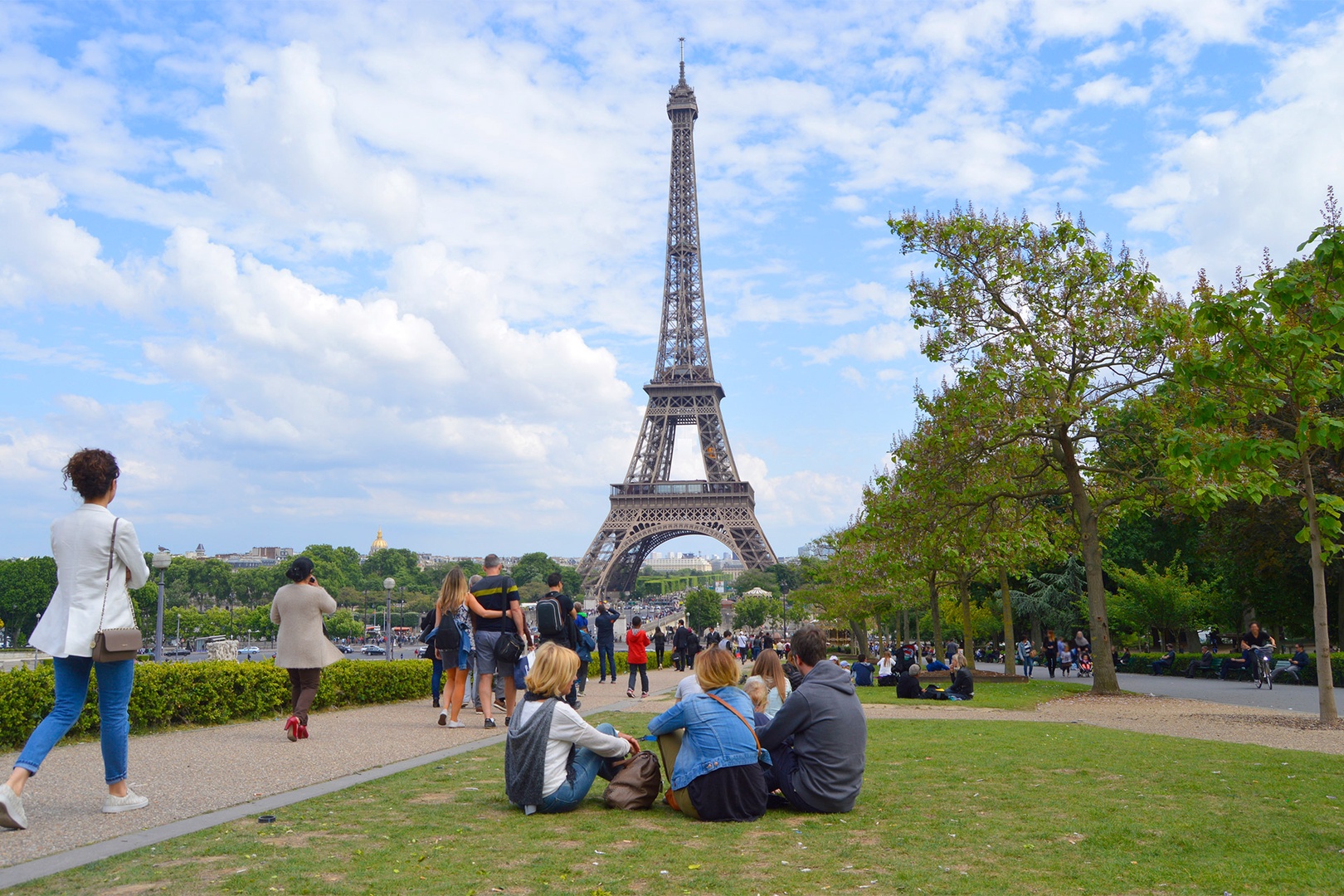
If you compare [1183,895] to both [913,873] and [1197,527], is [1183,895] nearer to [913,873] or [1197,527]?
[913,873]

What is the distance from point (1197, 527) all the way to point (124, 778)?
120ft

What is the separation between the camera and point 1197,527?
36.0 metres

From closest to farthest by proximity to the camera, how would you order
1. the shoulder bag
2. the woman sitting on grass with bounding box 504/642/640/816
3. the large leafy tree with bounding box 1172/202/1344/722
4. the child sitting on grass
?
the shoulder bag < the woman sitting on grass with bounding box 504/642/640/816 < the child sitting on grass < the large leafy tree with bounding box 1172/202/1344/722

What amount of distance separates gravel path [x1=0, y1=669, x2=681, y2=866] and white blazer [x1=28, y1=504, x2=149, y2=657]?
1072 millimetres

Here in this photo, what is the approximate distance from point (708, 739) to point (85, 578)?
393 centimetres

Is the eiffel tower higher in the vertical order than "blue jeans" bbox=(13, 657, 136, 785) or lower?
higher

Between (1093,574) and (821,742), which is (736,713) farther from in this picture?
(1093,574)

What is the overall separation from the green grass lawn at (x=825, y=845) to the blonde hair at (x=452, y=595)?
3997 mm

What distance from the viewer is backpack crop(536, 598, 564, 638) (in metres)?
12.5

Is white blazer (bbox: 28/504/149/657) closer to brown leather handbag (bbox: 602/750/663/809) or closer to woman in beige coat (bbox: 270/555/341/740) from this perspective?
brown leather handbag (bbox: 602/750/663/809)

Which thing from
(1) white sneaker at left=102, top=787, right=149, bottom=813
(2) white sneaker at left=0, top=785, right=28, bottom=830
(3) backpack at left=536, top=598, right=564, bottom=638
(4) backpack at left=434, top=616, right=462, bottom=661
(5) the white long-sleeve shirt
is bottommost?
(1) white sneaker at left=102, top=787, right=149, bottom=813

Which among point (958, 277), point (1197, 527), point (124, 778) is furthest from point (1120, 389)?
point (1197, 527)

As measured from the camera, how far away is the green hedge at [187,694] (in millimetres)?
9828

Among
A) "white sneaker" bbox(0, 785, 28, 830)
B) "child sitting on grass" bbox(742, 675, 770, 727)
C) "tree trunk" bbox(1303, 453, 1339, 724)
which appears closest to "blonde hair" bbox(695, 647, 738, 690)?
"child sitting on grass" bbox(742, 675, 770, 727)
